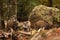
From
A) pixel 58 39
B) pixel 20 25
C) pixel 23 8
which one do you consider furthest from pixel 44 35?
pixel 23 8

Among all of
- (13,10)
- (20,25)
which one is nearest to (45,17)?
(20,25)

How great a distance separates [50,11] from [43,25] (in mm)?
1381

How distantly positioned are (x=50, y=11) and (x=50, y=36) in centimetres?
455

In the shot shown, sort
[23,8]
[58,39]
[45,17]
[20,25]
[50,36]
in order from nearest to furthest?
[58,39]
[50,36]
[20,25]
[45,17]
[23,8]

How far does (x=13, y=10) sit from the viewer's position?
9.28 meters

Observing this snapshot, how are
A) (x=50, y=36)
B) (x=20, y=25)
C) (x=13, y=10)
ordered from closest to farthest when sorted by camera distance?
(x=50, y=36) → (x=13, y=10) → (x=20, y=25)

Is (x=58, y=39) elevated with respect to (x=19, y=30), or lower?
elevated

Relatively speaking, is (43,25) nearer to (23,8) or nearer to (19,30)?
(19,30)

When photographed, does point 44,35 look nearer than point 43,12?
Yes

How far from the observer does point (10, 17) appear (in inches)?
373

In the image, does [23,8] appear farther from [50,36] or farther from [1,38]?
[50,36]

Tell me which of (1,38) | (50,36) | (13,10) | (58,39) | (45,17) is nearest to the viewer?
(58,39)

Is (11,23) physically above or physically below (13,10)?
below

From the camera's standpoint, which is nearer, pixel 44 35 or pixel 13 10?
pixel 44 35
